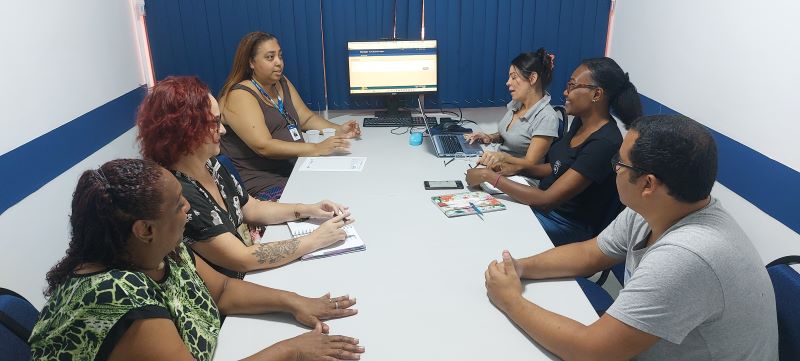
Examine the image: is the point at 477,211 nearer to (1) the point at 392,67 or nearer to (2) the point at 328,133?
(2) the point at 328,133

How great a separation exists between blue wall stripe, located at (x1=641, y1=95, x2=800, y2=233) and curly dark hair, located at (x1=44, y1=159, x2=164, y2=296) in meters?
1.94

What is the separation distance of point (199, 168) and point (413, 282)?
2.70 ft

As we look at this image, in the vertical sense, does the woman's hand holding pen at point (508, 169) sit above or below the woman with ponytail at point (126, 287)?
below

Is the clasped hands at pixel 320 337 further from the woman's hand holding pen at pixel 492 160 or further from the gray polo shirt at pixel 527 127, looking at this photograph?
the gray polo shirt at pixel 527 127

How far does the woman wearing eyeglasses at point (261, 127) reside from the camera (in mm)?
2584

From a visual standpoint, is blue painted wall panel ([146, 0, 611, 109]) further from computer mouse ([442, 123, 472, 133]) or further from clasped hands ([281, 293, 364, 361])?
clasped hands ([281, 293, 364, 361])

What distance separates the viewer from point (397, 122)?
10.8 ft

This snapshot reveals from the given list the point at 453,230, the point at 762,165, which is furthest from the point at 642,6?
the point at 453,230

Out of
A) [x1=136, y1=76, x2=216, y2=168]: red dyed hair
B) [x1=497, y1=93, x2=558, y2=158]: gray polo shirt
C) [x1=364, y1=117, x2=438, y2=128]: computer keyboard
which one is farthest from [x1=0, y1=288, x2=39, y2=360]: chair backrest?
[x1=364, y1=117, x2=438, y2=128]: computer keyboard

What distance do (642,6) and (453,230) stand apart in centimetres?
231

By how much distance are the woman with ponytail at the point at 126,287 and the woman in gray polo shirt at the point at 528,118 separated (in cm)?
153

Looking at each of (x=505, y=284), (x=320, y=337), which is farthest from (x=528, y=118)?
(x=320, y=337)

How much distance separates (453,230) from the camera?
1.78 meters

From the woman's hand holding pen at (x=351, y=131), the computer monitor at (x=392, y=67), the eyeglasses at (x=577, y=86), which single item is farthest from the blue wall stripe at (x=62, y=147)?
the eyeglasses at (x=577, y=86)
